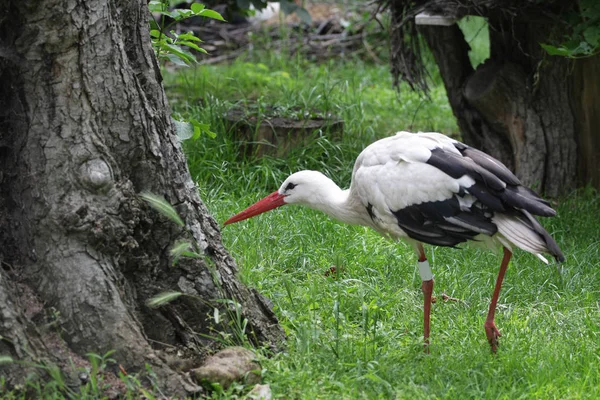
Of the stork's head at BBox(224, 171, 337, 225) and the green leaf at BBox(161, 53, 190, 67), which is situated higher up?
the green leaf at BBox(161, 53, 190, 67)

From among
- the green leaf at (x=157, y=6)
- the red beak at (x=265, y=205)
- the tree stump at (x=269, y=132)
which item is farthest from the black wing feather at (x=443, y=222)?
→ the tree stump at (x=269, y=132)

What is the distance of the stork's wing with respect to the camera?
3.75 m

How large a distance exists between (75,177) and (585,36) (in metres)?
3.52

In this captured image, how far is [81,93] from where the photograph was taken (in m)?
3.14

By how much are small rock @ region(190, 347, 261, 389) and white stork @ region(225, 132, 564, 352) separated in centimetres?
102

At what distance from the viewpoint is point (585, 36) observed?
17.3 feet

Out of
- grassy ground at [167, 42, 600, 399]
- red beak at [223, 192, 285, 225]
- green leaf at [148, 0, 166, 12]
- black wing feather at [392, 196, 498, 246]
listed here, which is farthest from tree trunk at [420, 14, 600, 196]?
green leaf at [148, 0, 166, 12]

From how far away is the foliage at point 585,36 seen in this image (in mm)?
5230

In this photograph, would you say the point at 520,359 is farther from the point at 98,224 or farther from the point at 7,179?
the point at 7,179

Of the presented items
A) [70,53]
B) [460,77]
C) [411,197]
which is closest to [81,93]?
[70,53]

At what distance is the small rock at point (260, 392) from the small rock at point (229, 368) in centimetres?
5

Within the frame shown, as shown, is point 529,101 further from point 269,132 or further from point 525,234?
point 525,234

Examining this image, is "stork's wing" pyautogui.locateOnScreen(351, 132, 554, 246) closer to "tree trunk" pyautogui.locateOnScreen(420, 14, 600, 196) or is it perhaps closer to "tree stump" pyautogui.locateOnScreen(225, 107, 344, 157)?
"tree trunk" pyautogui.locateOnScreen(420, 14, 600, 196)

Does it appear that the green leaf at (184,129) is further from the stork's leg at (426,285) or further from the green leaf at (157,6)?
the stork's leg at (426,285)
